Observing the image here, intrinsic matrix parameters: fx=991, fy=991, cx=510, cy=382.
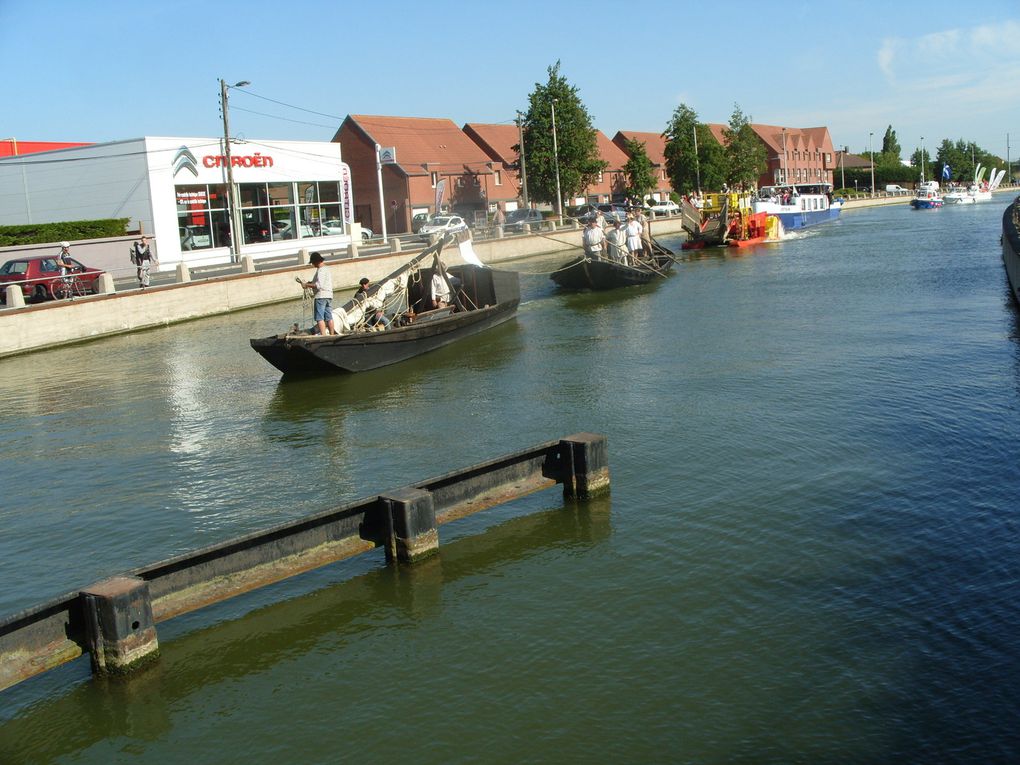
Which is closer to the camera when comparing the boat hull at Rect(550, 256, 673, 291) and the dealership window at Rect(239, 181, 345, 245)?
the boat hull at Rect(550, 256, 673, 291)

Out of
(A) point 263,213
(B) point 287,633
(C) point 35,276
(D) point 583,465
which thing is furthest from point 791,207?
(B) point 287,633

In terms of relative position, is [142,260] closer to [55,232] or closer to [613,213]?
[55,232]

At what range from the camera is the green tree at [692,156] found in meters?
91.8

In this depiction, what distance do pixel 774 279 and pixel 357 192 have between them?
41006 mm

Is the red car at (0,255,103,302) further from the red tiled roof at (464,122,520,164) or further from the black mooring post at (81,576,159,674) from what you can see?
the red tiled roof at (464,122,520,164)

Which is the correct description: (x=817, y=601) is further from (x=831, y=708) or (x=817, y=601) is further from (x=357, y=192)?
(x=357, y=192)

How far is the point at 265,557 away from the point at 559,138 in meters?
68.0

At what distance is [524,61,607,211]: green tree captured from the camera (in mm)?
73438

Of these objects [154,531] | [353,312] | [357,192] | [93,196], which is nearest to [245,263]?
[93,196]

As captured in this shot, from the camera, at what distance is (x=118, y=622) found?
760 cm

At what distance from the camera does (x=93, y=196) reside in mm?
40688

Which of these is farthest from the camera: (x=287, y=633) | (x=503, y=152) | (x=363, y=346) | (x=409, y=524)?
(x=503, y=152)

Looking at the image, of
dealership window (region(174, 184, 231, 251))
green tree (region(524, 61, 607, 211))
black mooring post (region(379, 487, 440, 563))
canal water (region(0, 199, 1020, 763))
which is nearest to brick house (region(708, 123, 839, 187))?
green tree (region(524, 61, 607, 211))

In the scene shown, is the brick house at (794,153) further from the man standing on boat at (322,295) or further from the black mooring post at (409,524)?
the black mooring post at (409,524)
